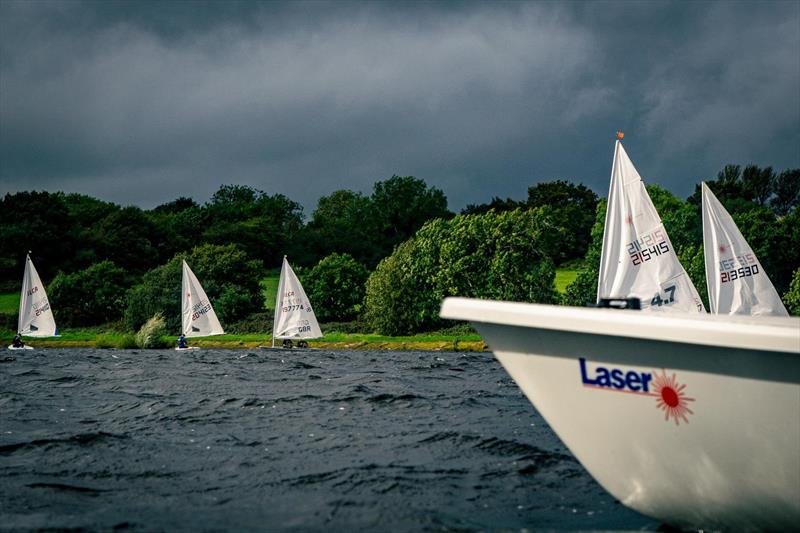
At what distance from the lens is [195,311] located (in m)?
61.9

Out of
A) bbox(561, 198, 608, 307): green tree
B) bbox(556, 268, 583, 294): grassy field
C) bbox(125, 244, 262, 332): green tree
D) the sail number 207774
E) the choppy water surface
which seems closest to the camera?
the choppy water surface

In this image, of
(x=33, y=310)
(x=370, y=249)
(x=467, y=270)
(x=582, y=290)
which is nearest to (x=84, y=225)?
(x=370, y=249)

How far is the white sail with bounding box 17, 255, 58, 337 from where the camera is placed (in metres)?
63.2

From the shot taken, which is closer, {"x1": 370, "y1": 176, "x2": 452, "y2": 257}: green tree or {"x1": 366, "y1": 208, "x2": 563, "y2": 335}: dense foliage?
{"x1": 366, "y1": 208, "x2": 563, "y2": 335}: dense foliage

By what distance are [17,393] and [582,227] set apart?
101811 millimetres

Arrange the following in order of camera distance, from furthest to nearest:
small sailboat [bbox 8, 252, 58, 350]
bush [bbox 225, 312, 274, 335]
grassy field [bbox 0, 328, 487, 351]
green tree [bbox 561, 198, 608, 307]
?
1. bush [bbox 225, 312, 274, 335]
2. green tree [bbox 561, 198, 608, 307]
3. small sailboat [bbox 8, 252, 58, 350]
4. grassy field [bbox 0, 328, 487, 351]

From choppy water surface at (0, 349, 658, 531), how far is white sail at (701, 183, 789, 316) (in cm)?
948

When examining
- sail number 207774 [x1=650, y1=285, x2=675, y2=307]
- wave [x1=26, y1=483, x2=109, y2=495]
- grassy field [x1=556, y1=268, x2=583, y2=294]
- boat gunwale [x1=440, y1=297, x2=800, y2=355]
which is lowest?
wave [x1=26, y1=483, x2=109, y2=495]

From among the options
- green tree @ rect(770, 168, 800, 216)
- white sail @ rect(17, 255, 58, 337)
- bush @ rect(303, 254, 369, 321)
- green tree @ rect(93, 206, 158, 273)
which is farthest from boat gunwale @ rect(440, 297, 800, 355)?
green tree @ rect(770, 168, 800, 216)

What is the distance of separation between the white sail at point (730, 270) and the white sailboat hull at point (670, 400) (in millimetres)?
19514

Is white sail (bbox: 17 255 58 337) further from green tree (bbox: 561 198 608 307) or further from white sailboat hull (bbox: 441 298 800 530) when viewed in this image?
white sailboat hull (bbox: 441 298 800 530)

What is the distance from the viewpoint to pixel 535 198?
426 feet

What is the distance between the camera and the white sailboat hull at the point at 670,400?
17.1 feet

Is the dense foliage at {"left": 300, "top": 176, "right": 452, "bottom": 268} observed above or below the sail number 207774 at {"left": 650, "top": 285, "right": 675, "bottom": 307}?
above
